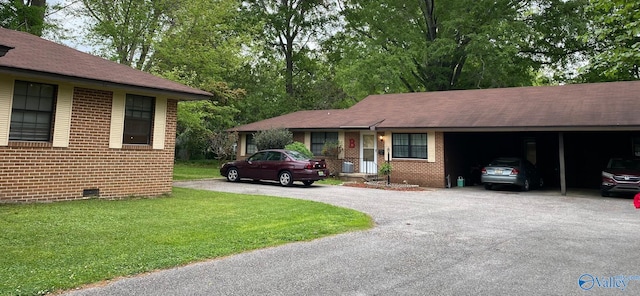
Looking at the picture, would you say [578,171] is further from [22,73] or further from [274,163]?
[22,73]

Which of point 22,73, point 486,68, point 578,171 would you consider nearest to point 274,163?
point 22,73

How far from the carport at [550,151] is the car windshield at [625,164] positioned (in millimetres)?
1929

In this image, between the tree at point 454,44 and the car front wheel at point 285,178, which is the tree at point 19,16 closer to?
the car front wheel at point 285,178

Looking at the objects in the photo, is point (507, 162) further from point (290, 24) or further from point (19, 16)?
point (290, 24)

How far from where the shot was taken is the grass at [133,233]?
402cm

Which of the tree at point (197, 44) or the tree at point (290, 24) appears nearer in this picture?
the tree at point (197, 44)

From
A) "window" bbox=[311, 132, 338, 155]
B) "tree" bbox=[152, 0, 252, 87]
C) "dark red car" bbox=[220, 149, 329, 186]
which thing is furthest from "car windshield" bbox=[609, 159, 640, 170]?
"tree" bbox=[152, 0, 252, 87]

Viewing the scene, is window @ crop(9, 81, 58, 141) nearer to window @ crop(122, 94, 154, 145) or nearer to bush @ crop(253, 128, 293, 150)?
window @ crop(122, 94, 154, 145)

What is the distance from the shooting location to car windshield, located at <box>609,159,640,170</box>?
1241 cm

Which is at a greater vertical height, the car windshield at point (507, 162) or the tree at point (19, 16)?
the tree at point (19, 16)

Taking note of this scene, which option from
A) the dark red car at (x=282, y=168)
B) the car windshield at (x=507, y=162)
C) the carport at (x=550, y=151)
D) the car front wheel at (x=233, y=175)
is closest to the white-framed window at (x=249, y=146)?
the car front wheel at (x=233, y=175)

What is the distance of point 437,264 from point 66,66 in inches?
375

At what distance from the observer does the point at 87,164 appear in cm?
927

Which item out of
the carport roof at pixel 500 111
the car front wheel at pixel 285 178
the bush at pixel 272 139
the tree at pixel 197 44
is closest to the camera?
the carport roof at pixel 500 111
